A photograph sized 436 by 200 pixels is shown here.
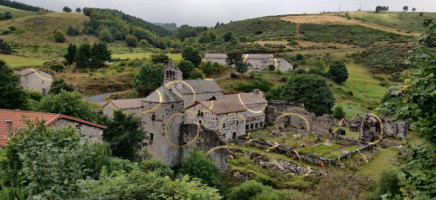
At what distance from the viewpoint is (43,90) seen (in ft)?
153

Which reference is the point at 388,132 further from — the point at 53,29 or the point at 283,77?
the point at 53,29

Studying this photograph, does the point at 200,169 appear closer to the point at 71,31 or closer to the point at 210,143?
the point at 210,143

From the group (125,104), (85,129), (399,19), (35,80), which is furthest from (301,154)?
(399,19)

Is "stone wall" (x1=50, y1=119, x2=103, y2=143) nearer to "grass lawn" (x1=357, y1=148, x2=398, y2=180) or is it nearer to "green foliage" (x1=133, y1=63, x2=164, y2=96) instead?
"grass lawn" (x1=357, y1=148, x2=398, y2=180)

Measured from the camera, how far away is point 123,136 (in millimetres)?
21234

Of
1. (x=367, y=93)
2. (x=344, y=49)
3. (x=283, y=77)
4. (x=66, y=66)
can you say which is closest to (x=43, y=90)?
(x=66, y=66)

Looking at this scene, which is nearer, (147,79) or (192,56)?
(147,79)

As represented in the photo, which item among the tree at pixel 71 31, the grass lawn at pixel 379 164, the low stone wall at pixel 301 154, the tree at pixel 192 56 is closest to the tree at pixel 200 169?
the low stone wall at pixel 301 154

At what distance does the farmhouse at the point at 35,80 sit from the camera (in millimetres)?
44969

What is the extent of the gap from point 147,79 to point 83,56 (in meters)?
19.7

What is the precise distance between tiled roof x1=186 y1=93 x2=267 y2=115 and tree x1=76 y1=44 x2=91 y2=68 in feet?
122

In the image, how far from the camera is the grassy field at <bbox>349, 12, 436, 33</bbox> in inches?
4751

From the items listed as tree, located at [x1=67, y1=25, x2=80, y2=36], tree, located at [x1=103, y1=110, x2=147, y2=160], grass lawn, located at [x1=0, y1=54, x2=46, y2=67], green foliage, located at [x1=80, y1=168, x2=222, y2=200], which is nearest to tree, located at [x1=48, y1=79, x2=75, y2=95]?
tree, located at [x1=103, y1=110, x2=147, y2=160]

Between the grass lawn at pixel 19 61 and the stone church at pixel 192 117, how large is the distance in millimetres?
39236
